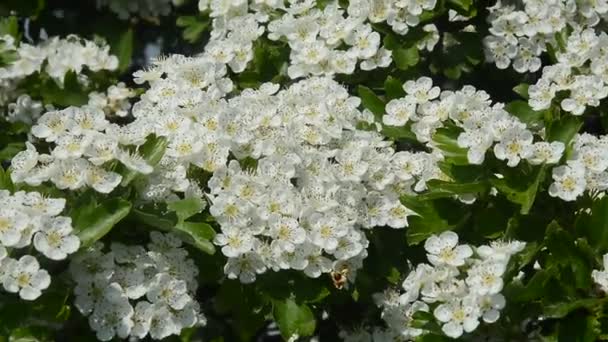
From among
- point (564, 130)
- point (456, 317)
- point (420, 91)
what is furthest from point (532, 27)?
point (456, 317)

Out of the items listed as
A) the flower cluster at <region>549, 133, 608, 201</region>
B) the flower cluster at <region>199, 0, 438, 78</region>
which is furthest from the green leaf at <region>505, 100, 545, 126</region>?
the flower cluster at <region>199, 0, 438, 78</region>

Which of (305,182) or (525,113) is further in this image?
(525,113)

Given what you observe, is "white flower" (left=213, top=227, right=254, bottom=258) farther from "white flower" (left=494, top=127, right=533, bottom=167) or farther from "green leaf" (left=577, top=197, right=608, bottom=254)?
"green leaf" (left=577, top=197, right=608, bottom=254)

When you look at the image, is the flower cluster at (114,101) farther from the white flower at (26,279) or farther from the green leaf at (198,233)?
the white flower at (26,279)

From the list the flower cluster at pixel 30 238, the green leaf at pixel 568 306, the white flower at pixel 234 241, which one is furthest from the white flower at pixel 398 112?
the flower cluster at pixel 30 238

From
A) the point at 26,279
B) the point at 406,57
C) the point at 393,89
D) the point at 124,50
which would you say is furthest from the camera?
the point at 124,50

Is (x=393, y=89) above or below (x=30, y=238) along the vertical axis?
below

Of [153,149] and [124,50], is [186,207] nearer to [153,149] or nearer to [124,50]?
[153,149]

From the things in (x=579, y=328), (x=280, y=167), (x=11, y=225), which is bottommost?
(x=579, y=328)
